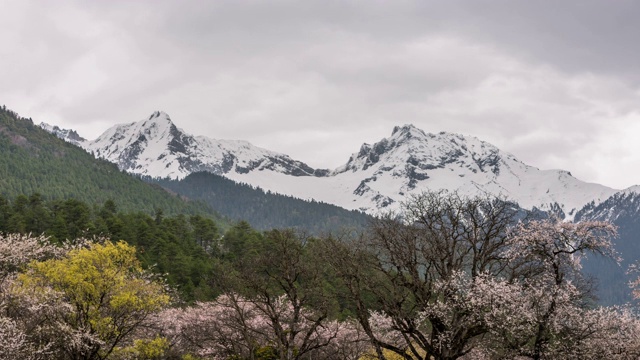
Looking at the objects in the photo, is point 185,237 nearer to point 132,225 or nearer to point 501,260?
point 132,225

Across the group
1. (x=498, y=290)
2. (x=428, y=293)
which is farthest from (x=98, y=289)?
(x=498, y=290)

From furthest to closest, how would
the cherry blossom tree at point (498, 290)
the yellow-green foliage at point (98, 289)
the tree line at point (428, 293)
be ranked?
1. the yellow-green foliage at point (98, 289)
2. the tree line at point (428, 293)
3. the cherry blossom tree at point (498, 290)

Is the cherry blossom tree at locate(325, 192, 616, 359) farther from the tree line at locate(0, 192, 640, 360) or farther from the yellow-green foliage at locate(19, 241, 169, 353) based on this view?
the yellow-green foliage at locate(19, 241, 169, 353)

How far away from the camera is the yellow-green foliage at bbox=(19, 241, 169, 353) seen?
39.7m

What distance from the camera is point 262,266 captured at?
52344 millimetres

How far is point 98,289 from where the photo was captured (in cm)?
4025

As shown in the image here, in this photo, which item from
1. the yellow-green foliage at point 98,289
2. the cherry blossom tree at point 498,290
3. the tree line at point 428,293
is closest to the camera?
the cherry blossom tree at point 498,290

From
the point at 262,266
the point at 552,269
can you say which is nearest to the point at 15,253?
the point at 262,266

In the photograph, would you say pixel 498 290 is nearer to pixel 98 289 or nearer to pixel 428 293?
pixel 428 293

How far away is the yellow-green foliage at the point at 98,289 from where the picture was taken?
39656mm

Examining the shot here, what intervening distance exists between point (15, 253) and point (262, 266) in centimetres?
1871

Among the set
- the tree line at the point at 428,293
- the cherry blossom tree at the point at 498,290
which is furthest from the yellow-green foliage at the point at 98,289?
the cherry blossom tree at the point at 498,290

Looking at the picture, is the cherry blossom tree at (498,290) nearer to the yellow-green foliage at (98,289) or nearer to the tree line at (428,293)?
the tree line at (428,293)

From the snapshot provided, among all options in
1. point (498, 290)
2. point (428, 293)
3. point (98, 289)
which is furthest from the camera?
point (98, 289)
